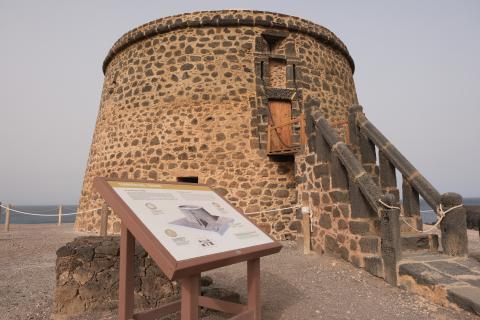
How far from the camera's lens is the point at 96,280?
379 centimetres

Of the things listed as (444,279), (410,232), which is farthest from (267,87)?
(444,279)

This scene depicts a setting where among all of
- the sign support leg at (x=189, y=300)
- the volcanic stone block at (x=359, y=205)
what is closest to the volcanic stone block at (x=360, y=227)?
the volcanic stone block at (x=359, y=205)

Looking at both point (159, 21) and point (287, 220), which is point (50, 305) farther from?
point (159, 21)

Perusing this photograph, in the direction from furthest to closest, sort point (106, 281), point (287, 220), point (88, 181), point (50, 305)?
point (88, 181) < point (287, 220) < point (50, 305) < point (106, 281)

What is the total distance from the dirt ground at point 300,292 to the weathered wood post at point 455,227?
4.21 feet

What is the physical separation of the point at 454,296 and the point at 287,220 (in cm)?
557

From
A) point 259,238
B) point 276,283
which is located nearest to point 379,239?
point 276,283

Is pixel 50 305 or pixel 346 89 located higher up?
pixel 346 89

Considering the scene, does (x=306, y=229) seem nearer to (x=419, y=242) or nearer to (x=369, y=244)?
(x=369, y=244)

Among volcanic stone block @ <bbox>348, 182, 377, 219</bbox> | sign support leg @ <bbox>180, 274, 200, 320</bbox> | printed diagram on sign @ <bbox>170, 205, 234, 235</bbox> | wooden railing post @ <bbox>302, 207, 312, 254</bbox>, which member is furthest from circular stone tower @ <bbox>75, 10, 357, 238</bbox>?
sign support leg @ <bbox>180, 274, 200, 320</bbox>

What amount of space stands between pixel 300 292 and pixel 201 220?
234cm

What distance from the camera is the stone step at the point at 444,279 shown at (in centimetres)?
352

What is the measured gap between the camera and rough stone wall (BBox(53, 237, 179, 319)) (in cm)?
367

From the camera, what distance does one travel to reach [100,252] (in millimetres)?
3852
